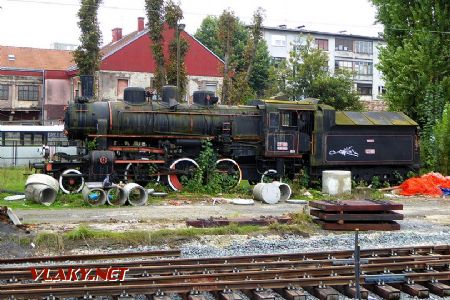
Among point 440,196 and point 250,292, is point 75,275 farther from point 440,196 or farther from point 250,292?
point 440,196

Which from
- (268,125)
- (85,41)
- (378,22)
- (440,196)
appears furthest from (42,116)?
(440,196)

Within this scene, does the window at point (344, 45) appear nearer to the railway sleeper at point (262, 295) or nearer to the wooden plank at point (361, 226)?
the wooden plank at point (361, 226)

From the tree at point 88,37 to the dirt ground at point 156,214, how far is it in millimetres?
20629

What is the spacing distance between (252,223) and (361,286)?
5295 mm

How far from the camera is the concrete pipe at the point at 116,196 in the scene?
51.0 feet

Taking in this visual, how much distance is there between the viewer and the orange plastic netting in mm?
19922

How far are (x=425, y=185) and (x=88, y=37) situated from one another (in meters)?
22.1

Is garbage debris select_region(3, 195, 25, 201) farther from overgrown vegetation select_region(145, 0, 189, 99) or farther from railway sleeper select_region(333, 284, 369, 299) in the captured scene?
overgrown vegetation select_region(145, 0, 189, 99)

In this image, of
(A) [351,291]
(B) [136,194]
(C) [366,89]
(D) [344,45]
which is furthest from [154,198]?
(C) [366,89]

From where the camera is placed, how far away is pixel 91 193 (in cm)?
1534

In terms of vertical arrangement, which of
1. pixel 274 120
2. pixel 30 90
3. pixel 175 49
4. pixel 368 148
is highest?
pixel 175 49

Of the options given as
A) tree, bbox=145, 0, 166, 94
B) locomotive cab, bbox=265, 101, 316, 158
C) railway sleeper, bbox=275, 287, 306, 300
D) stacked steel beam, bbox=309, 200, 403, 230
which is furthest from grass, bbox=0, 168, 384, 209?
tree, bbox=145, 0, 166, 94

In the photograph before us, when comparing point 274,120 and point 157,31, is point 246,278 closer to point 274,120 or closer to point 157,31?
point 274,120

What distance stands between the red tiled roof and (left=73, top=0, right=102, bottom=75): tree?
16.3 m
